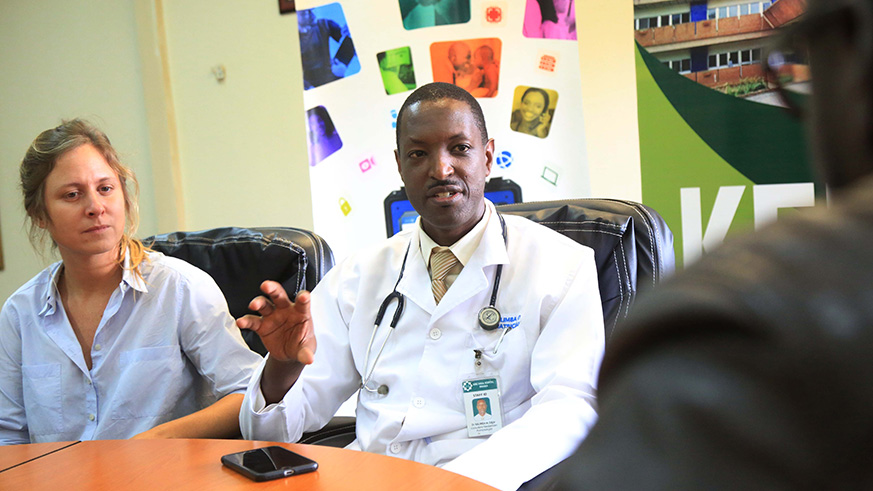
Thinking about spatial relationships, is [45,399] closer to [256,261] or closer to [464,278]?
[256,261]

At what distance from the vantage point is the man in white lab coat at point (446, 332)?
1531 mm

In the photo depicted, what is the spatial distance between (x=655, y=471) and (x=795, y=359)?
2.1 inches

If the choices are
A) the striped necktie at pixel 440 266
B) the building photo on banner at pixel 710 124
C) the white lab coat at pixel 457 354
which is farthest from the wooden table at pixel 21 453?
the building photo on banner at pixel 710 124

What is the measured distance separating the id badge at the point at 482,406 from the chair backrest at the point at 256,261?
0.72m

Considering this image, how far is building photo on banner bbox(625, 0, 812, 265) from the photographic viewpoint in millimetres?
2885

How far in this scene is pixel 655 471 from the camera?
21cm

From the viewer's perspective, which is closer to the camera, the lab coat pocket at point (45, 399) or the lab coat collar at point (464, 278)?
the lab coat collar at point (464, 278)

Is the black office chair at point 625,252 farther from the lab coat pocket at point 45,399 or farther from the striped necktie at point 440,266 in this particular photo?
the lab coat pocket at point 45,399

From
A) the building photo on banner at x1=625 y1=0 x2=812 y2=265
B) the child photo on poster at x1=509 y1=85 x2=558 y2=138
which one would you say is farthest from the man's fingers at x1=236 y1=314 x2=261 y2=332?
the child photo on poster at x1=509 y1=85 x2=558 y2=138

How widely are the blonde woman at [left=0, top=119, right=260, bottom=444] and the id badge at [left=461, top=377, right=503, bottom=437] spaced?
677 millimetres

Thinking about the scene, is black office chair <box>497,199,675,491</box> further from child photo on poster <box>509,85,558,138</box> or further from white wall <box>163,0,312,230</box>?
white wall <box>163,0,312,230</box>

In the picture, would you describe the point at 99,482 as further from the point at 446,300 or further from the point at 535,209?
the point at 535,209

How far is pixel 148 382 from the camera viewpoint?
2.00 meters

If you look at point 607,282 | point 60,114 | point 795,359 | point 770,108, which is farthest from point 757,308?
point 60,114
